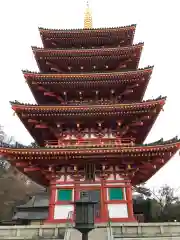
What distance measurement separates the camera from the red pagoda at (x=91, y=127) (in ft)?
50.4

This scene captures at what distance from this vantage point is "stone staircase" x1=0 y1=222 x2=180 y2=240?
12.9 meters

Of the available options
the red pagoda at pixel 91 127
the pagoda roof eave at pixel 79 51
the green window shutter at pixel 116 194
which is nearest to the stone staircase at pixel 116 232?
the red pagoda at pixel 91 127

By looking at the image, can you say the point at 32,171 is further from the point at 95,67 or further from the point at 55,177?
the point at 95,67

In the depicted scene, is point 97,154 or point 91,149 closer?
point 91,149

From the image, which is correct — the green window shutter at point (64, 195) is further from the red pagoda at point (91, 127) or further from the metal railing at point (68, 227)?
the metal railing at point (68, 227)

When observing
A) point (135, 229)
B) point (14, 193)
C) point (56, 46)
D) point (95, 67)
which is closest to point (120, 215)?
point (135, 229)

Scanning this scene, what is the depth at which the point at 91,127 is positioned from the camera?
1844 centimetres

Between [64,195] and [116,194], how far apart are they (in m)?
3.28

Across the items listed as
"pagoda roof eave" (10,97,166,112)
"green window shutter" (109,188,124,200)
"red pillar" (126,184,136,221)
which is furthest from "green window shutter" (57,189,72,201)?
"pagoda roof eave" (10,97,166,112)

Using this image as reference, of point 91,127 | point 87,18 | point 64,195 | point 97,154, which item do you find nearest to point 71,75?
point 91,127

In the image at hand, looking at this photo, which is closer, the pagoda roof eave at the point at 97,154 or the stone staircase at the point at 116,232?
the stone staircase at the point at 116,232

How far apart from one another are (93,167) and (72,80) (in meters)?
6.99

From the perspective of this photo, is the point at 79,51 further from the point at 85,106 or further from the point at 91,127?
the point at 91,127

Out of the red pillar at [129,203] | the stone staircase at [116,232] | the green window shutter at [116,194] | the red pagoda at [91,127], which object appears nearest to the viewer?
the stone staircase at [116,232]
